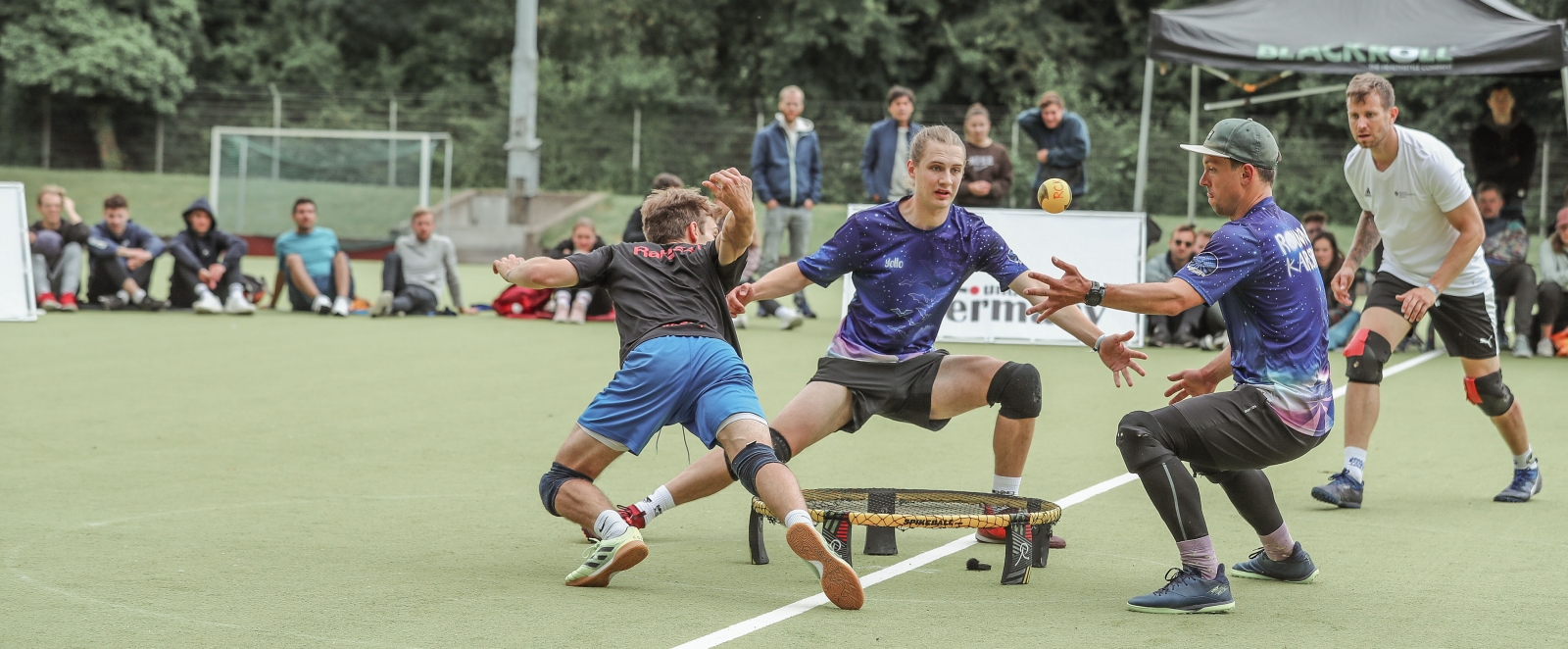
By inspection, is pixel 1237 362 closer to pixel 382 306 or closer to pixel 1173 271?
pixel 1173 271

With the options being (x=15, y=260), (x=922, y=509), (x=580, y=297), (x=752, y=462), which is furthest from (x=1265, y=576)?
(x=15, y=260)

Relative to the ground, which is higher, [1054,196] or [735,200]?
[1054,196]

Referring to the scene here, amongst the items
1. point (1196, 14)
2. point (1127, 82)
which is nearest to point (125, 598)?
point (1196, 14)

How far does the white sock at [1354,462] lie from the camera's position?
6871 millimetres

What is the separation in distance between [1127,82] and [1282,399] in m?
32.7

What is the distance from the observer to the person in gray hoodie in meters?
15.2

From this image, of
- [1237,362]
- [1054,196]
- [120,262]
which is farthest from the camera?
[120,262]

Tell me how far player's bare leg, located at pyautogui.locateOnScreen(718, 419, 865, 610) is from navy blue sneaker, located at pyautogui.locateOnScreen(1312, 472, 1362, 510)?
2.77 m

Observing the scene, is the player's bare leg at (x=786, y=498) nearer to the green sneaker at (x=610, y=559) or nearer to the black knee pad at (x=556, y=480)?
the green sneaker at (x=610, y=559)

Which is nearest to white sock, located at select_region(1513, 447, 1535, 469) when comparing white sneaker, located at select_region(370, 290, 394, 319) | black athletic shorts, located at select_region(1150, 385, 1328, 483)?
black athletic shorts, located at select_region(1150, 385, 1328, 483)

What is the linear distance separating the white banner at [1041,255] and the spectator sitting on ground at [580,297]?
2.73m

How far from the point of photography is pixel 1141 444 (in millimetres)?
→ 5000

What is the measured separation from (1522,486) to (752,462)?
3.92m

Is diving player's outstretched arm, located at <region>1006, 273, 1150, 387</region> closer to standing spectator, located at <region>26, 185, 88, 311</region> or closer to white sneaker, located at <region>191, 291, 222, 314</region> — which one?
white sneaker, located at <region>191, 291, 222, 314</region>
